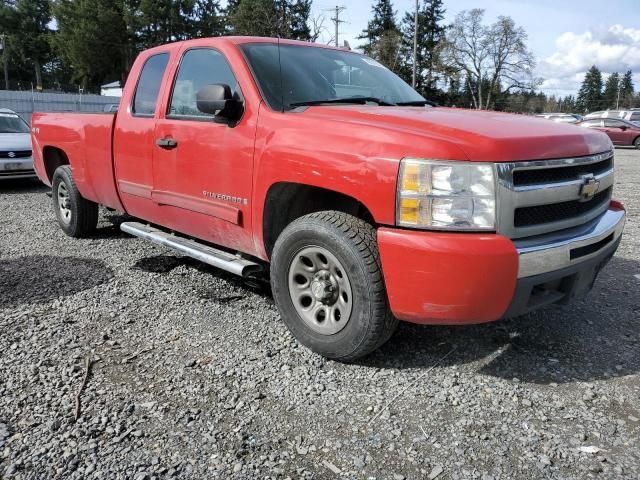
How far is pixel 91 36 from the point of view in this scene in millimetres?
54500

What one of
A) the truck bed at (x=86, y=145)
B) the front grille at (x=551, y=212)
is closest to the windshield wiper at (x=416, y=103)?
the front grille at (x=551, y=212)

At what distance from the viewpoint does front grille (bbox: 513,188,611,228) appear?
→ 2627 millimetres

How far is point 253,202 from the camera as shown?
11.1 ft

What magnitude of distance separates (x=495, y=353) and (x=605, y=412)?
0.73m

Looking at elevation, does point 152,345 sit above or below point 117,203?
below

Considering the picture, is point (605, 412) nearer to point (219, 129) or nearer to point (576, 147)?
point (576, 147)

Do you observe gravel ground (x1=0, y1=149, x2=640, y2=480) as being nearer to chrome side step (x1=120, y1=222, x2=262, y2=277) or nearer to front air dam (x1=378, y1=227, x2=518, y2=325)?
chrome side step (x1=120, y1=222, x2=262, y2=277)

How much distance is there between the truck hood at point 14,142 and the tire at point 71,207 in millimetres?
4455

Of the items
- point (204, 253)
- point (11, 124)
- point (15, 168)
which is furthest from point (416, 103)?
point (11, 124)

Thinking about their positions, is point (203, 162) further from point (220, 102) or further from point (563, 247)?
point (563, 247)

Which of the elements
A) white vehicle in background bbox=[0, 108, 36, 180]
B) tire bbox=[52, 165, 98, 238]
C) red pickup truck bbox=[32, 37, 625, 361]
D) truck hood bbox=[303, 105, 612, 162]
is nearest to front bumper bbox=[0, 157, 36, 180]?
white vehicle in background bbox=[0, 108, 36, 180]

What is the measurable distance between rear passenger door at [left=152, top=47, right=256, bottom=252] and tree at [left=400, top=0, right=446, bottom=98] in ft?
184

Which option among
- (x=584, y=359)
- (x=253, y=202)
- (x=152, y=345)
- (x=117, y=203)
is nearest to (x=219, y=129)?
(x=253, y=202)

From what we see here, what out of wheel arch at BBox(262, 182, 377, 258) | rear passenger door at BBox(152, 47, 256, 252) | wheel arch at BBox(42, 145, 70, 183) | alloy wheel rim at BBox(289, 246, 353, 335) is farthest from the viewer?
wheel arch at BBox(42, 145, 70, 183)
